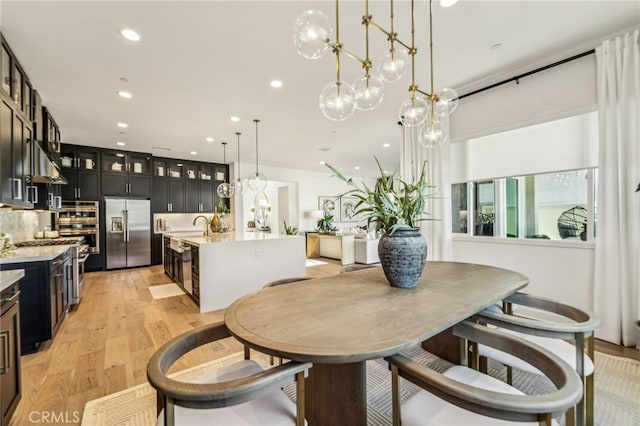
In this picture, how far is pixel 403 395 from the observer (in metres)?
1.90

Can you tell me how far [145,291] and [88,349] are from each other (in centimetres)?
211

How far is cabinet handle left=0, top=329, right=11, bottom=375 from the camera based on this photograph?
149 cm

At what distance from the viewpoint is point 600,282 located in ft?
8.64

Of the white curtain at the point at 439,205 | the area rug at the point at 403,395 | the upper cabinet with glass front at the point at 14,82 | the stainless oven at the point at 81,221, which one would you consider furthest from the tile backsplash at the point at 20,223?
the white curtain at the point at 439,205

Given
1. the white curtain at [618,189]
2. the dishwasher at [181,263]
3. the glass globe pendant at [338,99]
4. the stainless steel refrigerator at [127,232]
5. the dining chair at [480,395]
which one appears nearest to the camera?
the dining chair at [480,395]

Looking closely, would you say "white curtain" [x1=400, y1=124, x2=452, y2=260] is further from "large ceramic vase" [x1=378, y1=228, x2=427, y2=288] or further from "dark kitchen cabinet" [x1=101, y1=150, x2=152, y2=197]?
"dark kitchen cabinet" [x1=101, y1=150, x2=152, y2=197]

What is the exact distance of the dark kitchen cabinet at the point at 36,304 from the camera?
2.52 m

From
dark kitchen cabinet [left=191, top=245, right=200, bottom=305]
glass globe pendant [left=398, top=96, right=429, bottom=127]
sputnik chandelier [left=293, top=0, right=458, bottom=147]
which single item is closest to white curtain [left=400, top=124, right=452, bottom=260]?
sputnik chandelier [left=293, top=0, right=458, bottom=147]

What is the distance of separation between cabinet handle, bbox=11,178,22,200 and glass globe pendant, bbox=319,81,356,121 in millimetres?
2905

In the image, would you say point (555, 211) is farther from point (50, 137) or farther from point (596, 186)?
point (50, 137)

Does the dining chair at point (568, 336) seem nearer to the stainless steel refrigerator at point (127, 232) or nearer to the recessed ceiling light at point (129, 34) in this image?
the recessed ceiling light at point (129, 34)

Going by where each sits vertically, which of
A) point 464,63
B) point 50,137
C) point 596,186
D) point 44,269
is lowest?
point 44,269

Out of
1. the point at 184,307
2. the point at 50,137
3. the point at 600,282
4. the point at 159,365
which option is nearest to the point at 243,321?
the point at 159,365

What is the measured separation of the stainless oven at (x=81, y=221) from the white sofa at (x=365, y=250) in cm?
596
